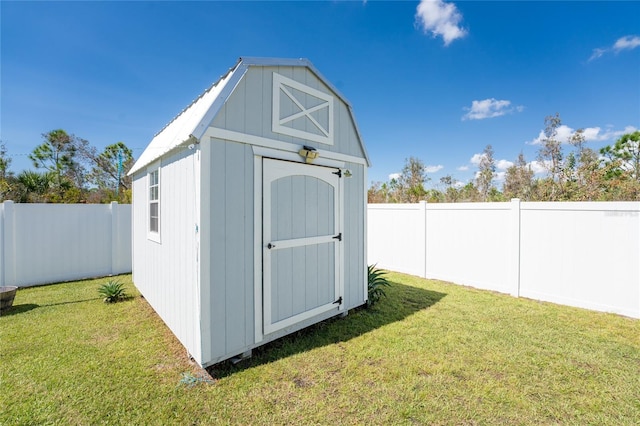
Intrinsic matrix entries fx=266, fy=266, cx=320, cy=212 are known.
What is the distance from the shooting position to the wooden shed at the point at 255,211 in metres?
2.63

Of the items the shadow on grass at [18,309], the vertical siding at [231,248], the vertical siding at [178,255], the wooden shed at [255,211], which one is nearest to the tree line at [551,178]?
the wooden shed at [255,211]

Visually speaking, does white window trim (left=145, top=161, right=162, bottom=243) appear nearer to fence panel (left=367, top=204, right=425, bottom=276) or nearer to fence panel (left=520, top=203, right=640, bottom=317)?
fence panel (left=367, top=204, right=425, bottom=276)

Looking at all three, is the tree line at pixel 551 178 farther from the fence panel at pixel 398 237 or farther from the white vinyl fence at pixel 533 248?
the fence panel at pixel 398 237

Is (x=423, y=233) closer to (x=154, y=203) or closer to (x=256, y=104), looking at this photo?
(x=256, y=104)

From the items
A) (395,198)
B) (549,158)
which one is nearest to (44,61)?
(395,198)

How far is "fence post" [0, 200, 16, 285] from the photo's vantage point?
517cm

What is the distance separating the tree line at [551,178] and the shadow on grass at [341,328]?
817 centimetres

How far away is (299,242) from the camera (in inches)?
134

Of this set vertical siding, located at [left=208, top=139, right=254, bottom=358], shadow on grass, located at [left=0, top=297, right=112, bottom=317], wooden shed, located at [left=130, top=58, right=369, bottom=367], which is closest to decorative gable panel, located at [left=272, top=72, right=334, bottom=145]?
wooden shed, located at [left=130, top=58, right=369, bottom=367]

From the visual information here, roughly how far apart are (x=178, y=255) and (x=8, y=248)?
4.99 metres

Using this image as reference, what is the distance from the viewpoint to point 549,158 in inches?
414

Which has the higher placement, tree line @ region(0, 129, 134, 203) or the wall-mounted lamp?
tree line @ region(0, 129, 134, 203)

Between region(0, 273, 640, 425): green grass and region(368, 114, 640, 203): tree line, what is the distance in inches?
299

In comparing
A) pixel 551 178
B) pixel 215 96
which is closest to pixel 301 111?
pixel 215 96
